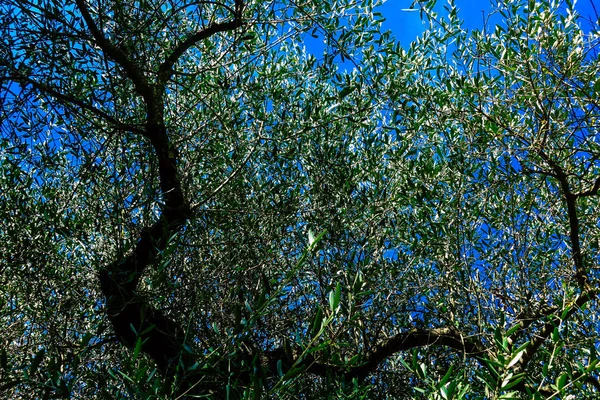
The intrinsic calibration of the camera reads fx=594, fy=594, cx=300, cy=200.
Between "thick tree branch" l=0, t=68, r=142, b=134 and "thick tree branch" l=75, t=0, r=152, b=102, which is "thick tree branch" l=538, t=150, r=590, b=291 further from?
"thick tree branch" l=0, t=68, r=142, b=134

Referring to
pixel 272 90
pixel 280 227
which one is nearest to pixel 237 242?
pixel 280 227

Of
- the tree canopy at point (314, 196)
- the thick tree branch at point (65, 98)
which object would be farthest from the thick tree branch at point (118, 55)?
A: the thick tree branch at point (65, 98)

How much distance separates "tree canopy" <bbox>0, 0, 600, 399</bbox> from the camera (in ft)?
15.2

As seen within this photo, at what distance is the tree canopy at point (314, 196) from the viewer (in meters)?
4.64

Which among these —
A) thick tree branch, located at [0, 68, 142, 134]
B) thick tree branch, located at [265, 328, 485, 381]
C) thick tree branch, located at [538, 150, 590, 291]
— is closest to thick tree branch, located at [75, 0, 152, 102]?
thick tree branch, located at [0, 68, 142, 134]

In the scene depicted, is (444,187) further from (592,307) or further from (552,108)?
(592,307)

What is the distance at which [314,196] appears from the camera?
551 centimetres

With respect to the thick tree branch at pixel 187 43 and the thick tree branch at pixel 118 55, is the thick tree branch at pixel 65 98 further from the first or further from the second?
the thick tree branch at pixel 187 43

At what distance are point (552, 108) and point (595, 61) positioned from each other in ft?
1.79

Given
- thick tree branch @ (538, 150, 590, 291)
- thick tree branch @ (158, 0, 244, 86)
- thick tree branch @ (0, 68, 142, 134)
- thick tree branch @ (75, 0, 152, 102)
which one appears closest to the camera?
thick tree branch @ (0, 68, 142, 134)

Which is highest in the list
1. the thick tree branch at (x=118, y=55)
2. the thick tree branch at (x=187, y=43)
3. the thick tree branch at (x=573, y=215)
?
the thick tree branch at (x=573, y=215)

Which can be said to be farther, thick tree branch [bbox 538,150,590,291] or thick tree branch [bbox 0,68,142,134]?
thick tree branch [bbox 538,150,590,291]

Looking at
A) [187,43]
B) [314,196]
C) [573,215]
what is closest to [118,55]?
[187,43]

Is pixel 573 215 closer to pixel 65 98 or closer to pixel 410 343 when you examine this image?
pixel 410 343
